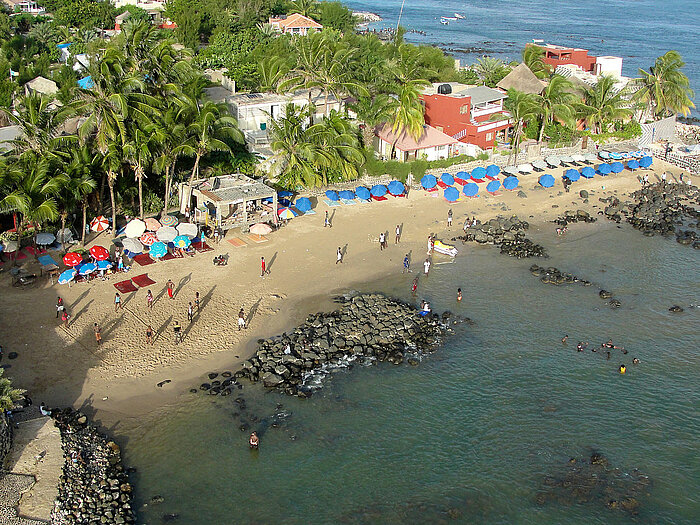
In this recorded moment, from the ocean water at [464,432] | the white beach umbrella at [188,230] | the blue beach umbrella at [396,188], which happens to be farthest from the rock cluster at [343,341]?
the blue beach umbrella at [396,188]

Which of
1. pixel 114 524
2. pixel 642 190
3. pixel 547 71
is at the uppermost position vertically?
pixel 547 71

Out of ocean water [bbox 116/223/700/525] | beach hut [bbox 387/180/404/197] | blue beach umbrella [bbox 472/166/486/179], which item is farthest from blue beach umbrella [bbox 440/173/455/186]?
ocean water [bbox 116/223/700/525]

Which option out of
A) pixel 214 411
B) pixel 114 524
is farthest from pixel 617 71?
pixel 114 524

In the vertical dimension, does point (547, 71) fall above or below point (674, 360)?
above

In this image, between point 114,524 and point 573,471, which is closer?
point 114,524

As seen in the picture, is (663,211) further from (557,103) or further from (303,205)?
(303,205)

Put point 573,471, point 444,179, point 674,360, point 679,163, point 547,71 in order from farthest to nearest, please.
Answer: point 547,71 → point 679,163 → point 444,179 → point 674,360 → point 573,471

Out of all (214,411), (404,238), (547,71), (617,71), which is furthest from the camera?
(617,71)

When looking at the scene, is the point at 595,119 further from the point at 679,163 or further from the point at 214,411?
the point at 214,411

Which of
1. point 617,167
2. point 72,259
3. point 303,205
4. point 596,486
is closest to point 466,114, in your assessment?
point 617,167
